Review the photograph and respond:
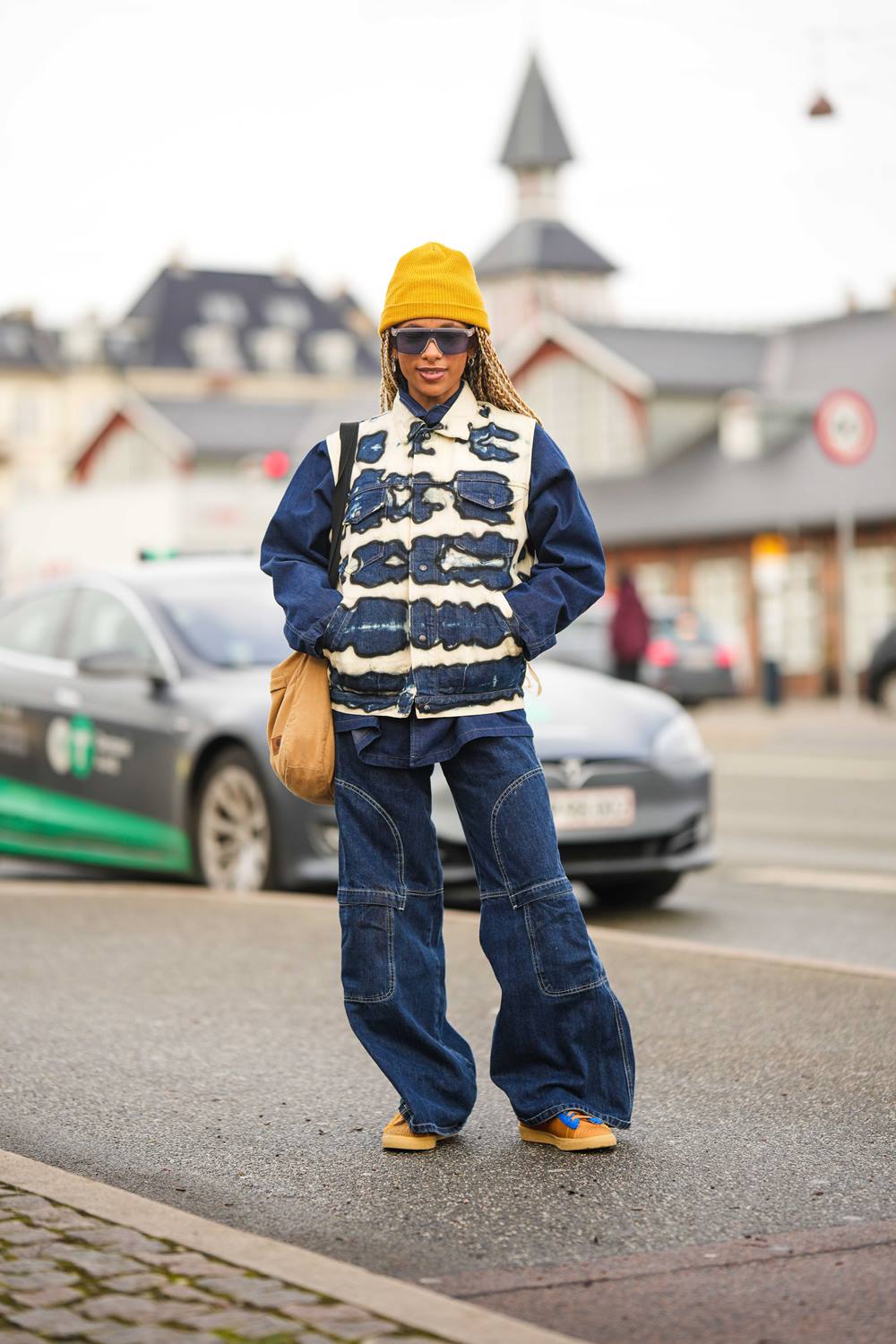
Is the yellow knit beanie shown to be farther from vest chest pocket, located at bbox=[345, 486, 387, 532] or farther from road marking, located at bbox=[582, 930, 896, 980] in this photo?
road marking, located at bbox=[582, 930, 896, 980]

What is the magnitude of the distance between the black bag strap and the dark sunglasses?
20cm

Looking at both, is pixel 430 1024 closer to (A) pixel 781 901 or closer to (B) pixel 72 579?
(A) pixel 781 901

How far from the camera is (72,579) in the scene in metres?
10.9

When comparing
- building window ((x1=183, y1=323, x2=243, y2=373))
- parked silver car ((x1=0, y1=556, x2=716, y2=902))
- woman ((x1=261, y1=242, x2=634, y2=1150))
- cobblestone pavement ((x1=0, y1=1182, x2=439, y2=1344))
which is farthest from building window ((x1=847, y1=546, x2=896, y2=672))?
building window ((x1=183, y1=323, x2=243, y2=373))

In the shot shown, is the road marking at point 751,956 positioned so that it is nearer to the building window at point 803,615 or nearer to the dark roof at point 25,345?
the building window at point 803,615

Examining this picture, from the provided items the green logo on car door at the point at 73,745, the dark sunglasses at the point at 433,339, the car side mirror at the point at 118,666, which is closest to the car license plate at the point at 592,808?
the car side mirror at the point at 118,666

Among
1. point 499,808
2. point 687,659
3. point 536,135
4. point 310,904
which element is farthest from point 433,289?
point 536,135

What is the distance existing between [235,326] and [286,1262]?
99135mm

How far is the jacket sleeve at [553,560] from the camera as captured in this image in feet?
15.4

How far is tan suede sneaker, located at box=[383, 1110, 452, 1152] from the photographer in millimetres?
4852

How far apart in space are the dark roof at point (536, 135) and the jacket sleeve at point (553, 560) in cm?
8297

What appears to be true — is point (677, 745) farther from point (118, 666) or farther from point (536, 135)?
point (536, 135)

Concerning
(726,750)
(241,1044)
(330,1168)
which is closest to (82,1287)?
(330,1168)

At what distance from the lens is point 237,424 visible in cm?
6544
